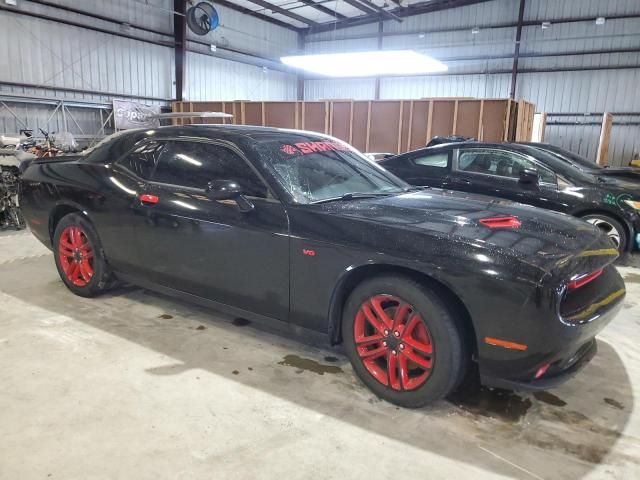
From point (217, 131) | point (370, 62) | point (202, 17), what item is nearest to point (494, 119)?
point (370, 62)

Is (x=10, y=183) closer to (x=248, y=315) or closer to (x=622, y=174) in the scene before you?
(x=248, y=315)

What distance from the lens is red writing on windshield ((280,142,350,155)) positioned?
2.96 meters

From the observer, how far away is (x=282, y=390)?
8.32 ft

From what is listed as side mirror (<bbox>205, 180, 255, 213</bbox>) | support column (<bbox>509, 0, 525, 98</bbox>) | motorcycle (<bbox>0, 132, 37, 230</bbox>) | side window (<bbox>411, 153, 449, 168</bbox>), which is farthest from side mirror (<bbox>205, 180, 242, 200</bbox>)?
support column (<bbox>509, 0, 525, 98</bbox>)

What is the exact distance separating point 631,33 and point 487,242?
1661 cm

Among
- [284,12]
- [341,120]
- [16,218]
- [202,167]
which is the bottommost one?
[16,218]

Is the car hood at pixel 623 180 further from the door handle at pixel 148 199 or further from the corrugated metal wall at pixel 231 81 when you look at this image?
the corrugated metal wall at pixel 231 81

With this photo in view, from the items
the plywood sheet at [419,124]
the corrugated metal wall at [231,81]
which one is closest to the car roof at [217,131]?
the plywood sheet at [419,124]

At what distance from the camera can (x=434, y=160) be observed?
5.84 meters

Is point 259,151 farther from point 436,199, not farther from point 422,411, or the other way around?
point 422,411

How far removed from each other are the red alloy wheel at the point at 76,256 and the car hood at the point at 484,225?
2180 millimetres

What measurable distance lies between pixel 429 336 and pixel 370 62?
958 centimetres

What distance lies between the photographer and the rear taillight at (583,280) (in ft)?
6.79

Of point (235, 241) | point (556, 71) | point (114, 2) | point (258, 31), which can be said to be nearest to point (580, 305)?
point (235, 241)
